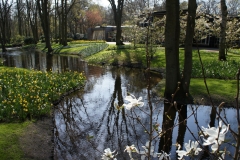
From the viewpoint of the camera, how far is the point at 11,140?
4836 mm

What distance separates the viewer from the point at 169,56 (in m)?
7.87

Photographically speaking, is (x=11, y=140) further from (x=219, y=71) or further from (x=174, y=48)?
(x=219, y=71)

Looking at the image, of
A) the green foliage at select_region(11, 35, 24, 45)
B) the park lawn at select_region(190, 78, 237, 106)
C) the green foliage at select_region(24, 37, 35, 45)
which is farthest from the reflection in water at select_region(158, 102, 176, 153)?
the green foliage at select_region(11, 35, 24, 45)

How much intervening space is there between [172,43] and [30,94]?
15.9ft

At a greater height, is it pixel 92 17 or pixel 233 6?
pixel 92 17

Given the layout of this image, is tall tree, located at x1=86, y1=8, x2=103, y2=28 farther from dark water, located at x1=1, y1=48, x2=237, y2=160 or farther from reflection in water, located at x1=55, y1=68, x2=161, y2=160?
reflection in water, located at x1=55, y1=68, x2=161, y2=160

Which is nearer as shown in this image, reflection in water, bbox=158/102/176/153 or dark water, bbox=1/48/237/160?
reflection in water, bbox=158/102/176/153

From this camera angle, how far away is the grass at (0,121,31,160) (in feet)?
14.1

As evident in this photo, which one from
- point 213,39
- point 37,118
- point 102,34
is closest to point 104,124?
point 37,118

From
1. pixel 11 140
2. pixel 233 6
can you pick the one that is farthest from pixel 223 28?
pixel 233 6

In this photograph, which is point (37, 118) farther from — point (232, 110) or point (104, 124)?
point (232, 110)

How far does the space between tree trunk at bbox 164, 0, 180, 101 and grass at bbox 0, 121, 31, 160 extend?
476 cm

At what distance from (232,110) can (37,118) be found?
605 centimetres

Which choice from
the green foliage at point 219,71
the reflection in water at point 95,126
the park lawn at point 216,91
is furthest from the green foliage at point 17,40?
the park lawn at point 216,91
